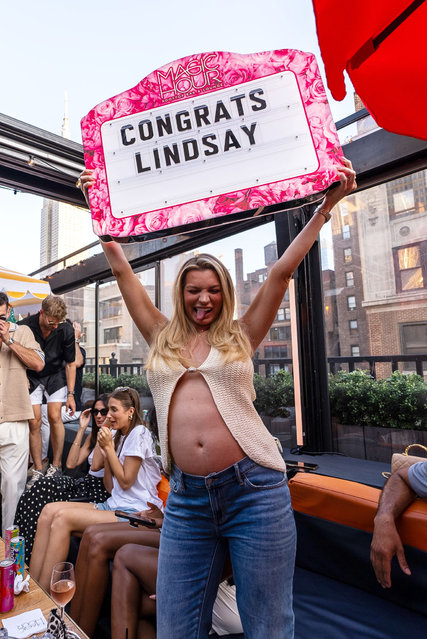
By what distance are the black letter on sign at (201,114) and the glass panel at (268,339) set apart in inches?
80.9

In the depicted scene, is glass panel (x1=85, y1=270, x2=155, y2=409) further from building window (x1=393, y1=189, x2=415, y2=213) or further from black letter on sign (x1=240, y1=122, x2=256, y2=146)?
black letter on sign (x1=240, y1=122, x2=256, y2=146)

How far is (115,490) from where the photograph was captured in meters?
2.33

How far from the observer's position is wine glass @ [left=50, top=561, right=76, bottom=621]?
1274mm

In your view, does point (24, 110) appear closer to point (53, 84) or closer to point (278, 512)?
point (53, 84)

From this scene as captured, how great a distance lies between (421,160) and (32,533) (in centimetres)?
350

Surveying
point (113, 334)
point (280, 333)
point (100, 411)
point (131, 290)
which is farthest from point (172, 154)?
point (113, 334)

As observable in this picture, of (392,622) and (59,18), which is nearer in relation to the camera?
(392,622)

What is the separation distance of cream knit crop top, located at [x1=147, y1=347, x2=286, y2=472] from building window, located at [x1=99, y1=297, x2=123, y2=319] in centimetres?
465

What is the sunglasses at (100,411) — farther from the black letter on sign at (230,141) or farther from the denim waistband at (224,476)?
the black letter on sign at (230,141)

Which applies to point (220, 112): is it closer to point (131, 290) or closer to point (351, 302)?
point (131, 290)

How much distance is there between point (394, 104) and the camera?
0.90 m

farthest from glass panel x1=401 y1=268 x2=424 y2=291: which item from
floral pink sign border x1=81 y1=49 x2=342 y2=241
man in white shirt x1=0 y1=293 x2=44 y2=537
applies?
man in white shirt x1=0 y1=293 x2=44 y2=537

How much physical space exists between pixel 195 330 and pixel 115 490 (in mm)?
1663

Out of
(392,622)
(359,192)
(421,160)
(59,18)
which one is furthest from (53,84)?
(392,622)
